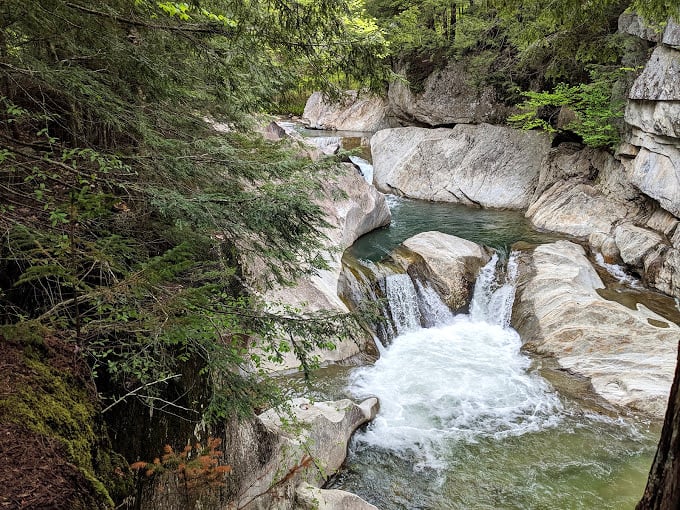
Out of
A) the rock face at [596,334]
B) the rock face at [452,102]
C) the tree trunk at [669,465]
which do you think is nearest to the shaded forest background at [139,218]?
A: the tree trunk at [669,465]

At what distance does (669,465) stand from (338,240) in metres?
10.3

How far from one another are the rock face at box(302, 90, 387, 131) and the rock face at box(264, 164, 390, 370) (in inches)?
448

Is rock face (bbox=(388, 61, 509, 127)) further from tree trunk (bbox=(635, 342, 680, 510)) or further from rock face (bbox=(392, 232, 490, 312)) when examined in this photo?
tree trunk (bbox=(635, 342, 680, 510))

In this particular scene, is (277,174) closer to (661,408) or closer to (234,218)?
(234,218)

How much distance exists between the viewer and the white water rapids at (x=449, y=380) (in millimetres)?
7059

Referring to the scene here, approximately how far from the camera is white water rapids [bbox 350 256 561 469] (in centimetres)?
706

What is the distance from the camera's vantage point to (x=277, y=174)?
15.2 ft

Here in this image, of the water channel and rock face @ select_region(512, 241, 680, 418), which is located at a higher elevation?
rock face @ select_region(512, 241, 680, 418)

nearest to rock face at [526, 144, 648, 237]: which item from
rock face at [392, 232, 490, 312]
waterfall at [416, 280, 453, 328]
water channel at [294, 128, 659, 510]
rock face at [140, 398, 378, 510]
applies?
rock face at [392, 232, 490, 312]

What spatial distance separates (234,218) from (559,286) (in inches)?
334

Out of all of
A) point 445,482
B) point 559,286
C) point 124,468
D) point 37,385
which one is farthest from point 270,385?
point 559,286

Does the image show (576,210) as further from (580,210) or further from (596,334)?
(596,334)

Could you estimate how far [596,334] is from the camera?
8.80m

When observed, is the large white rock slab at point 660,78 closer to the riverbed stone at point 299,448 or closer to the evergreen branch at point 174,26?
the riverbed stone at point 299,448
